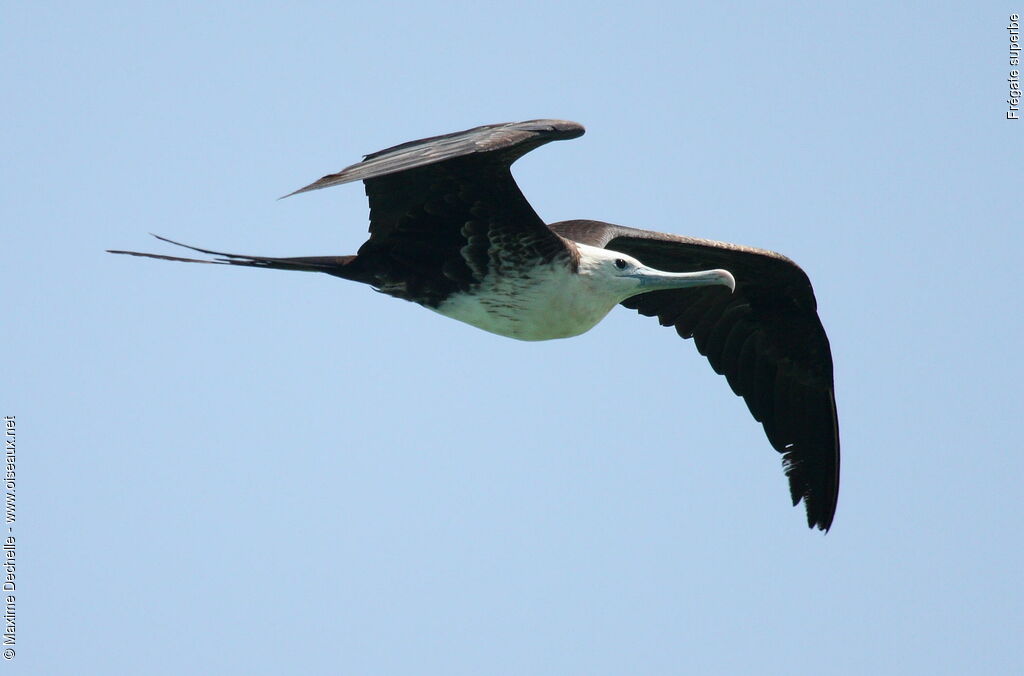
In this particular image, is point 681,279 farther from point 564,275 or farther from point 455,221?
point 455,221

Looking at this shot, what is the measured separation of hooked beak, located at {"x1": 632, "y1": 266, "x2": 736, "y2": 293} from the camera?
27.1 feet

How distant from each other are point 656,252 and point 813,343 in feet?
A: 4.36

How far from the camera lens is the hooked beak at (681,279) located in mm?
8266

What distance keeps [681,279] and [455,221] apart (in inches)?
52.6

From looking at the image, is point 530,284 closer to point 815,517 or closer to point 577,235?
point 577,235

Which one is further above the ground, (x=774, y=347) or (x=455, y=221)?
(x=455, y=221)

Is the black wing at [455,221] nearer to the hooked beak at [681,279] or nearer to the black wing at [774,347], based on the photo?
the hooked beak at [681,279]

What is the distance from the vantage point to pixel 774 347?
10.2 meters

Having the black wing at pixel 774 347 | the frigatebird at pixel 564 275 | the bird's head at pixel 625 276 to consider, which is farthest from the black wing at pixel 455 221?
the black wing at pixel 774 347

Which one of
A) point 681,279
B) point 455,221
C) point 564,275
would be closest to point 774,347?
point 681,279

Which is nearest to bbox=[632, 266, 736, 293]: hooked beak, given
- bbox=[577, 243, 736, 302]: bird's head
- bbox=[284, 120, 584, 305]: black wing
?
bbox=[577, 243, 736, 302]: bird's head

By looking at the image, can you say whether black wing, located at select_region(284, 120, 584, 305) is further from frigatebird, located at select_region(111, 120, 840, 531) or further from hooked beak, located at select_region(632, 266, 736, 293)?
hooked beak, located at select_region(632, 266, 736, 293)

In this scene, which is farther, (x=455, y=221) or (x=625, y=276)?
(x=625, y=276)

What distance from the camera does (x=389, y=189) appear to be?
807 centimetres
